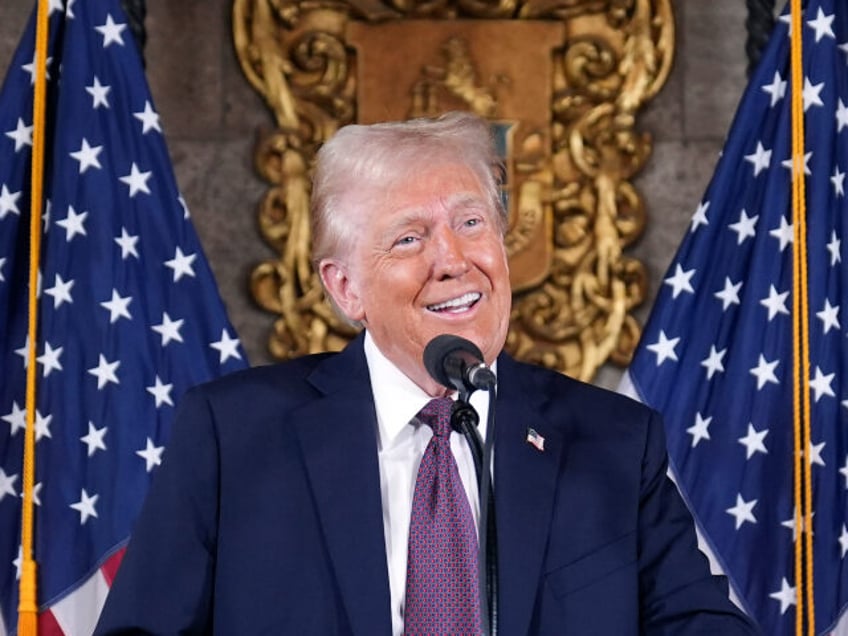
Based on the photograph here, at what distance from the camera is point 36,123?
370 centimetres

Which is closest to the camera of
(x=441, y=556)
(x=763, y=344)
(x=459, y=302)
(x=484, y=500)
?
(x=484, y=500)

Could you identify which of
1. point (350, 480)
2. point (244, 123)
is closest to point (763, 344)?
point (244, 123)

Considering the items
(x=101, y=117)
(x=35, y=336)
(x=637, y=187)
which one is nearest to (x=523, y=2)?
(x=637, y=187)

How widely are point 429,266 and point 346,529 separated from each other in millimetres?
433

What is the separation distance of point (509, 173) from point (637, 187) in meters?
0.37

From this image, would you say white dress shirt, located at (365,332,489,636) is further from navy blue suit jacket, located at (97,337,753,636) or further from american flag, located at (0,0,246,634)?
american flag, located at (0,0,246,634)

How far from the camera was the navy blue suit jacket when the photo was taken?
2.34 meters

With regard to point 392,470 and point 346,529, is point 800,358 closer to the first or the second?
point 392,470

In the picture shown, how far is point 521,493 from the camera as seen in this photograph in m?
2.43

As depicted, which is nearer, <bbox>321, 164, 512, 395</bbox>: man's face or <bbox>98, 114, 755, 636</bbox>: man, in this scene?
<bbox>98, 114, 755, 636</bbox>: man

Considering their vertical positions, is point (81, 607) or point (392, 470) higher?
point (392, 470)

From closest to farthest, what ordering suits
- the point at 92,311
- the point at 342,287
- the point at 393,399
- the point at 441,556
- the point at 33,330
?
the point at 441,556 → the point at 393,399 → the point at 342,287 → the point at 33,330 → the point at 92,311

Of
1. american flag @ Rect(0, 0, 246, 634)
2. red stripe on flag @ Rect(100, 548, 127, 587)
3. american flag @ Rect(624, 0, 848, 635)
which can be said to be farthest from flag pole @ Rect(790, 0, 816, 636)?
red stripe on flag @ Rect(100, 548, 127, 587)

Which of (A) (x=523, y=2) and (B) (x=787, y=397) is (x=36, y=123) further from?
(B) (x=787, y=397)
